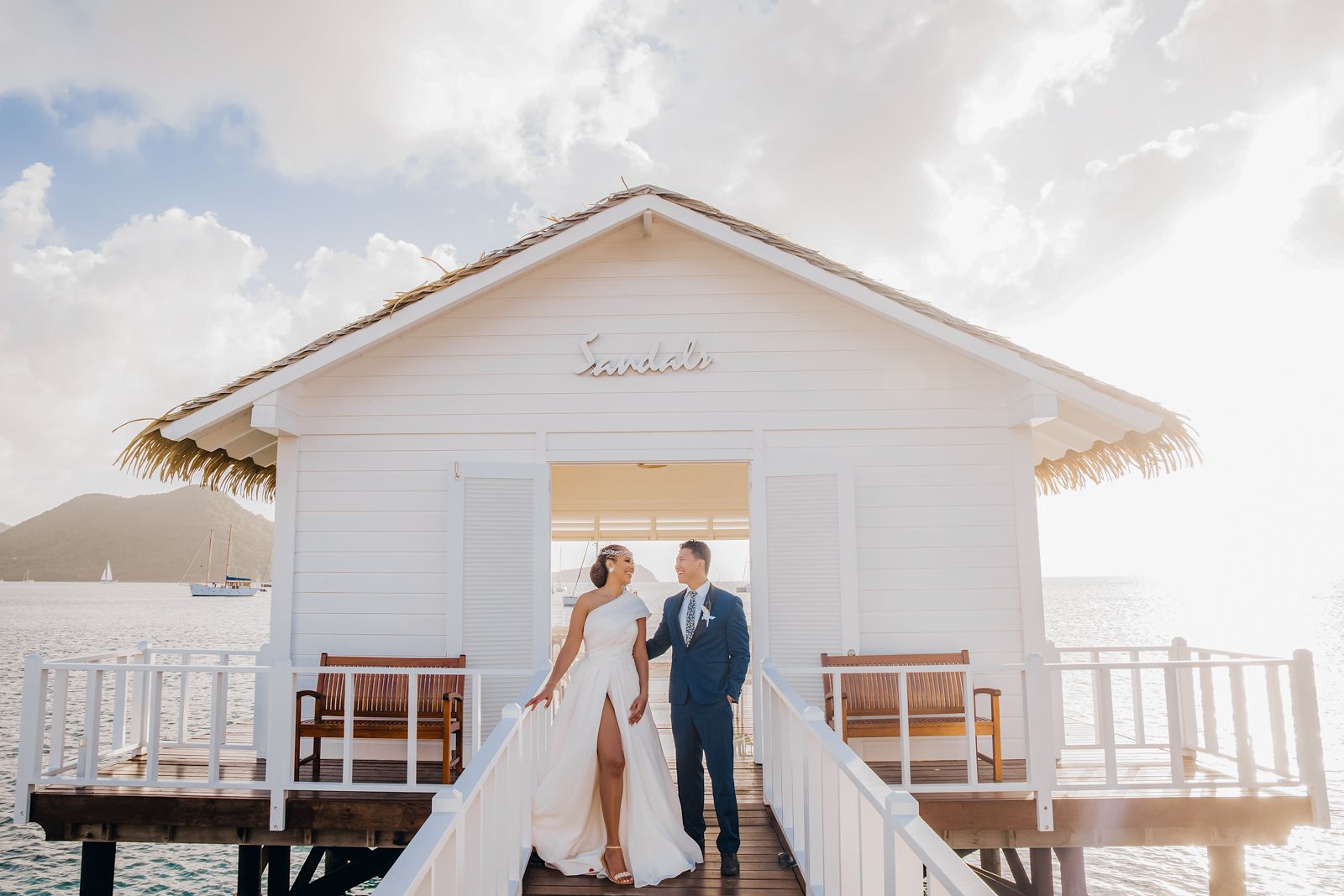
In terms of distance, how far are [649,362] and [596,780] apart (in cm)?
395

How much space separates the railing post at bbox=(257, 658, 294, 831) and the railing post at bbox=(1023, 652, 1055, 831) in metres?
5.22

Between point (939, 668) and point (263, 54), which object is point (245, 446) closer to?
point (939, 668)

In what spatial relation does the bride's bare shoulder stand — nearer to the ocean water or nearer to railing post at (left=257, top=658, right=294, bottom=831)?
railing post at (left=257, top=658, right=294, bottom=831)

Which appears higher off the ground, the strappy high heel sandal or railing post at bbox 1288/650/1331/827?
railing post at bbox 1288/650/1331/827

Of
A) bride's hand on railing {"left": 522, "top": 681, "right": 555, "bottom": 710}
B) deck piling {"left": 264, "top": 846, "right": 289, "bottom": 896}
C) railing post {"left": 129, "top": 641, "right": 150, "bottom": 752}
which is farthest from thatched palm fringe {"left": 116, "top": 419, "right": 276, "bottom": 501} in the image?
bride's hand on railing {"left": 522, "top": 681, "right": 555, "bottom": 710}

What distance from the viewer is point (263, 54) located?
44.1 ft

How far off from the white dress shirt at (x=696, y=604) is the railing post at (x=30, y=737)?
4.70 m

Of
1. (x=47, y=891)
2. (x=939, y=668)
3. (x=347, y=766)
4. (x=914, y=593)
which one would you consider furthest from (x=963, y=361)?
(x=47, y=891)

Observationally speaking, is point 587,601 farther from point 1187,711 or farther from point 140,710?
point 1187,711

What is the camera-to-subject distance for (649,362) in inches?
305

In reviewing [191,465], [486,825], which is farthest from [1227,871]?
[191,465]

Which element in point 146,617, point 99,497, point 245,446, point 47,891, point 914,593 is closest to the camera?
point 914,593

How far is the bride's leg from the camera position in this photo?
15.6 ft

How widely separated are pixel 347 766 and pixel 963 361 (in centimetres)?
618
